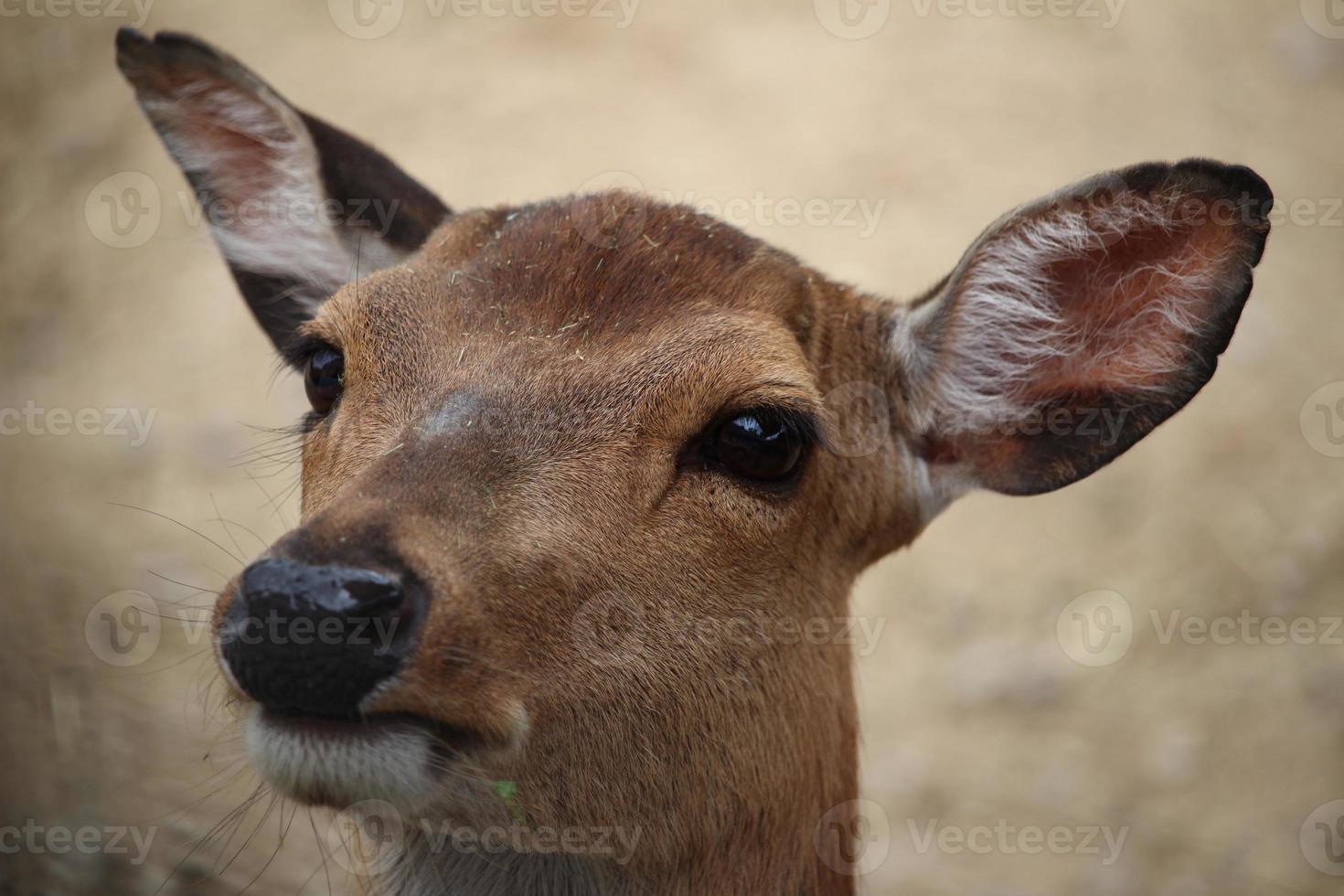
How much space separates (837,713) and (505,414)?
5.23 ft

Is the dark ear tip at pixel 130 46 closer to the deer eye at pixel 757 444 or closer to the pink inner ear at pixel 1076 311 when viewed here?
the deer eye at pixel 757 444

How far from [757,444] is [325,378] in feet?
4.77

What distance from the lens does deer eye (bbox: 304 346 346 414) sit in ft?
14.2

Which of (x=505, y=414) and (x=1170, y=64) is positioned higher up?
(x=1170, y=64)

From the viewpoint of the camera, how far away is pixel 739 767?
4.07 meters

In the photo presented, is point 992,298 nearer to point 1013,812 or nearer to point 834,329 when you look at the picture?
point 834,329

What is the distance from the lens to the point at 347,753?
316 centimetres

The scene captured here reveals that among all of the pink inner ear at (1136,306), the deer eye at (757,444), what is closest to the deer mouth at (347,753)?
the deer eye at (757,444)

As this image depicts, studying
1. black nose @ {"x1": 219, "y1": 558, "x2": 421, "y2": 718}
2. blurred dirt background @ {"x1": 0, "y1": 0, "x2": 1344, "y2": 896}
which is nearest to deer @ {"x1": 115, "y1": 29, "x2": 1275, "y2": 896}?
black nose @ {"x1": 219, "y1": 558, "x2": 421, "y2": 718}

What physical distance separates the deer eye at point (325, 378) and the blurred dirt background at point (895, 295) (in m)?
2.50

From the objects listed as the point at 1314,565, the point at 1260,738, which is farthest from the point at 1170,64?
the point at 1260,738

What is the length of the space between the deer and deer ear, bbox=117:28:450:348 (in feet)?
0.04

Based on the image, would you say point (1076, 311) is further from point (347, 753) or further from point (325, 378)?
point (347, 753)

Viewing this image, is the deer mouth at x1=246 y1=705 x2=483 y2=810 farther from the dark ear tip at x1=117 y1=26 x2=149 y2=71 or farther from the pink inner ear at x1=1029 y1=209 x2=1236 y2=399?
the dark ear tip at x1=117 y1=26 x2=149 y2=71
